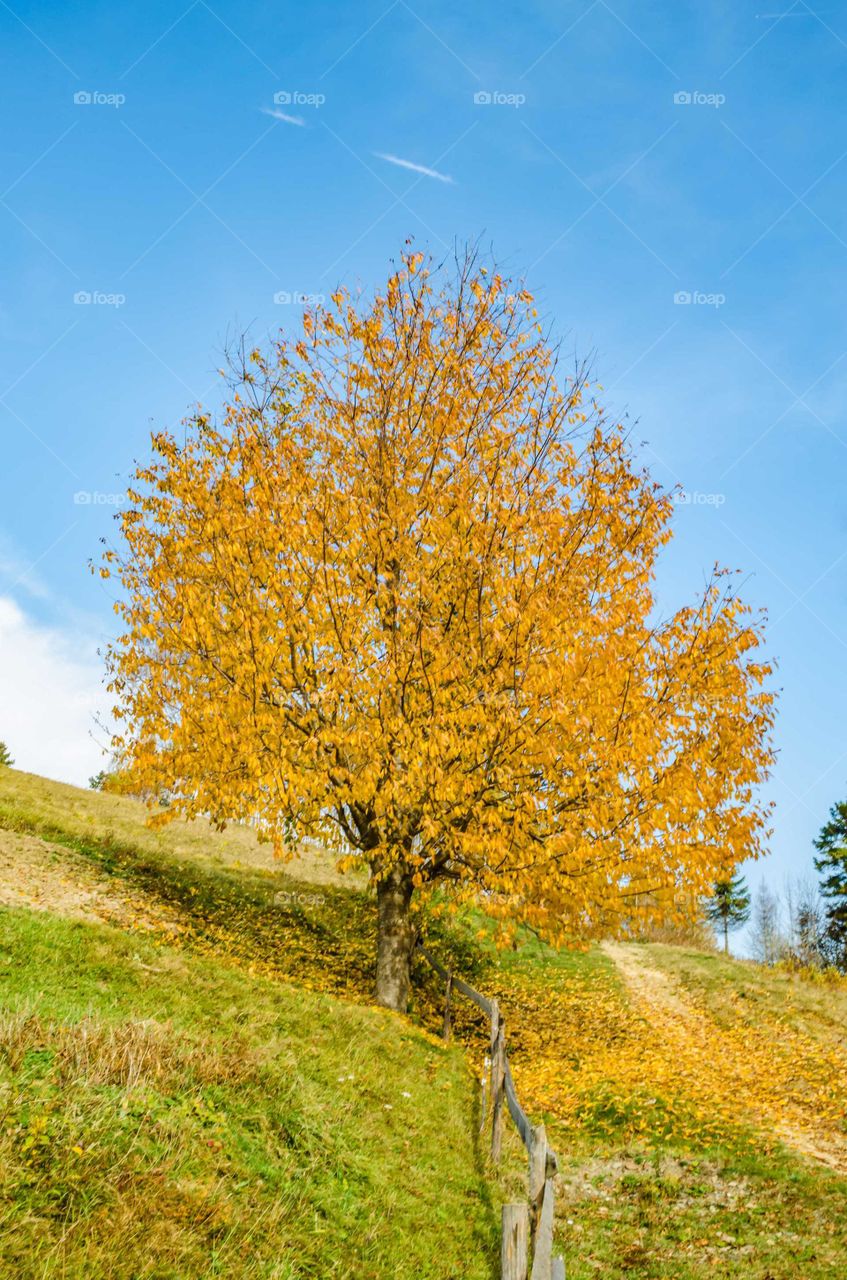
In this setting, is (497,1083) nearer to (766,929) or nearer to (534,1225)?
(534,1225)

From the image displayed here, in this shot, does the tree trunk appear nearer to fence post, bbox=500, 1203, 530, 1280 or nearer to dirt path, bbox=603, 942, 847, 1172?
dirt path, bbox=603, 942, 847, 1172

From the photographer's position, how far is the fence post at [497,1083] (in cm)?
862

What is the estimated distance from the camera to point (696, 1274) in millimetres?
6828

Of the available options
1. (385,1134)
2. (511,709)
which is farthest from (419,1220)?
(511,709)

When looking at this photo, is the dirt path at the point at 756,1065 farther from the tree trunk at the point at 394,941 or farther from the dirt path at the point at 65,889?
the dirt path at the point at 65,889

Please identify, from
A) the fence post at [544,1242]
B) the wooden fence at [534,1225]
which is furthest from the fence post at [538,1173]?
the fence post at [544,1242]

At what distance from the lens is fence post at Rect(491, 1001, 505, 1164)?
8.62 m

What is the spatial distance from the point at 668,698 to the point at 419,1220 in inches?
289

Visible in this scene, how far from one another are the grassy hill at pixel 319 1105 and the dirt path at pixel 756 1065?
3.0 inches

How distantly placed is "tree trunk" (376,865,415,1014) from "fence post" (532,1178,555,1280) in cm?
787

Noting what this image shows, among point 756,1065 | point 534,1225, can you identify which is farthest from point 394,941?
point 534,1225

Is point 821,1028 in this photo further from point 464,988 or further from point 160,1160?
point 160,1160

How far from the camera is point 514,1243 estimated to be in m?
5.09

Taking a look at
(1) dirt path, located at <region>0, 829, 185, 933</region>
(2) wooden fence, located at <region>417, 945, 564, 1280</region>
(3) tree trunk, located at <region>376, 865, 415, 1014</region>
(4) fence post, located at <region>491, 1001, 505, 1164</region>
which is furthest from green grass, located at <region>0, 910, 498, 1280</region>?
(3) tree trunk, located at <region>376, 865, 415, 1014</region>
